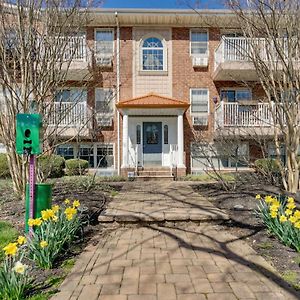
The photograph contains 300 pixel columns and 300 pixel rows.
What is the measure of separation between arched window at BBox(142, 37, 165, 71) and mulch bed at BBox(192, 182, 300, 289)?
9.49m

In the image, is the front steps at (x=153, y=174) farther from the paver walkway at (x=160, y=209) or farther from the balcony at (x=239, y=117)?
the paver walkway at (x=160, y=209)

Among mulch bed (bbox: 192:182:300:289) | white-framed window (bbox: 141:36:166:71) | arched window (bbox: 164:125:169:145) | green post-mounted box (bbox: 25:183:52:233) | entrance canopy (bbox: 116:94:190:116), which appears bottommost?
mulch bed (bbox: 192:182:300:289)

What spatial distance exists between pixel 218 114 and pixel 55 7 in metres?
9.72

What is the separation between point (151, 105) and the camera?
1326cm

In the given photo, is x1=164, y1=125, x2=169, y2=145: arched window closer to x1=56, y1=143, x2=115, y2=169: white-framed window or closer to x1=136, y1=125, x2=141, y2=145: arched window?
x1=136, y1=125, x2=141, y2=145: arched window

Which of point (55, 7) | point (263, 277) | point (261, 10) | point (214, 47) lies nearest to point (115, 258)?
point (263, 277)

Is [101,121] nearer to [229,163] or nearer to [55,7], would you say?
[229,163]

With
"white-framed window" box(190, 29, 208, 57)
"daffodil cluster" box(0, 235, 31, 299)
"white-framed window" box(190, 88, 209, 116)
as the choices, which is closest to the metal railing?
"white-framed window" box(190, 88, 209, 116)

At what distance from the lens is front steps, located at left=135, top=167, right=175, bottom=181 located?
1296cm

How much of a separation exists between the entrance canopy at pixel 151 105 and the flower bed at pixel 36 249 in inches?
364

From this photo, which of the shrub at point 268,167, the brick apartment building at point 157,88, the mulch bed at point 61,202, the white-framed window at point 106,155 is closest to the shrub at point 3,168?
the brick apartment building at point 157,88

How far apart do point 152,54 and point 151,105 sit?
3.75 meters

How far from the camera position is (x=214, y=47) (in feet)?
50.0

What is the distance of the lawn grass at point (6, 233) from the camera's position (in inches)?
171
